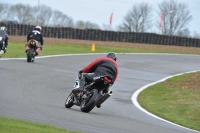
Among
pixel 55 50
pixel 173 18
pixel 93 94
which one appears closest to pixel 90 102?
pixel 93 94

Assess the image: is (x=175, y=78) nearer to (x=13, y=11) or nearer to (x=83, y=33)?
(x=83, y=33)

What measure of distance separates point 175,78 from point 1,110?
1621 cm

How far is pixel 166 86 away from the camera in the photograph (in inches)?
Result: 970

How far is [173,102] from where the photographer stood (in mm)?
19938

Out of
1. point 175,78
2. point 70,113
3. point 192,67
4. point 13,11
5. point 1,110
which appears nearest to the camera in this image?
point 1,110

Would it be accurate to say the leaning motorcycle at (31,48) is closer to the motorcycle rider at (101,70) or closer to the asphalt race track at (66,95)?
the asphalt race track at (66,95)

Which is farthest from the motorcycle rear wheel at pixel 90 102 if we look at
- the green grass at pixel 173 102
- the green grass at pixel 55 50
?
the green grass at pixel 55 50

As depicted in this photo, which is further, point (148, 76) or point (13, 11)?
point (13, 11)

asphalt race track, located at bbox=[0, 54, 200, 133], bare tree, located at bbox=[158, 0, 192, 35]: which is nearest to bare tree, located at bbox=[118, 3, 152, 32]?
bare tree, located at bbox=[158, 0, 192, 35]

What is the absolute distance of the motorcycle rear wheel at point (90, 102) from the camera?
1451cm

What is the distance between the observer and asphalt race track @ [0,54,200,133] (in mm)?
12547

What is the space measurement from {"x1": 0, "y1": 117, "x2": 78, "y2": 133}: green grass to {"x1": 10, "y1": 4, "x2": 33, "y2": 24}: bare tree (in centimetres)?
10972

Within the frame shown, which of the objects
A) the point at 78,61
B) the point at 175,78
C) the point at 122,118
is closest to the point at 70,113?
the point at 122,118

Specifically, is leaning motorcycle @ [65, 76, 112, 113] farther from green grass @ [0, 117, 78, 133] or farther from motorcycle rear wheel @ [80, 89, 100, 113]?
green grass @ [0, 117, 78, 133]
